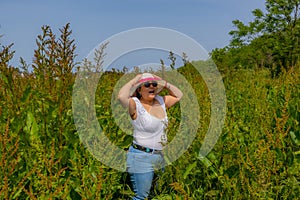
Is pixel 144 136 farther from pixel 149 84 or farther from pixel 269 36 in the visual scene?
pixel 269 36

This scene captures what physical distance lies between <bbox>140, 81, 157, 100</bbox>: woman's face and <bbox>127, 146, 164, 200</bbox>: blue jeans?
49 cm

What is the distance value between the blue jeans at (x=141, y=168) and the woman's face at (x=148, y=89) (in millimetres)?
494

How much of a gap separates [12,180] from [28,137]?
1.51 feet

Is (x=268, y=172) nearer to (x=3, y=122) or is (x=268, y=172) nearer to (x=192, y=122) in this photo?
(x=192, y=122)

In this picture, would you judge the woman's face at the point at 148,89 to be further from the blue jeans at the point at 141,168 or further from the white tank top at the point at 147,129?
the blue jeans at the point at 141,168

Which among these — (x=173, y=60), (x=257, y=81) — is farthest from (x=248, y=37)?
(x=173, y=60)

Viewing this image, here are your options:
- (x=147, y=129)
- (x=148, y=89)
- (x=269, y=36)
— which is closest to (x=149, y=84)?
(x=148, y=89)

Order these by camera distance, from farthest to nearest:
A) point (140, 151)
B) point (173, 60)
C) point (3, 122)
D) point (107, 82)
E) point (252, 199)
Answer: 1. point (107, 82)
2. point (173, 60)
3. point (140, 151)
4. point (3, 122)
5. point (252, 199)

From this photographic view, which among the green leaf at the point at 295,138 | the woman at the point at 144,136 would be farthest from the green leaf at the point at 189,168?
the green leaf at the point at 295,138

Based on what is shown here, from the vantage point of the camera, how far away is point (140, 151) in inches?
145

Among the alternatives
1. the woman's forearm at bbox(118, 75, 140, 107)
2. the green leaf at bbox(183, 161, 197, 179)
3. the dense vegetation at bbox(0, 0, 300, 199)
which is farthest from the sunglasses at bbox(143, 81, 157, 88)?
the green leaf at bbox(183, 161, 197, 179)

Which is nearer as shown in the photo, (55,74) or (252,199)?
(252,199)

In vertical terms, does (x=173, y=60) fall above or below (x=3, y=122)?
above

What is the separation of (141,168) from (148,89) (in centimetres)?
71
